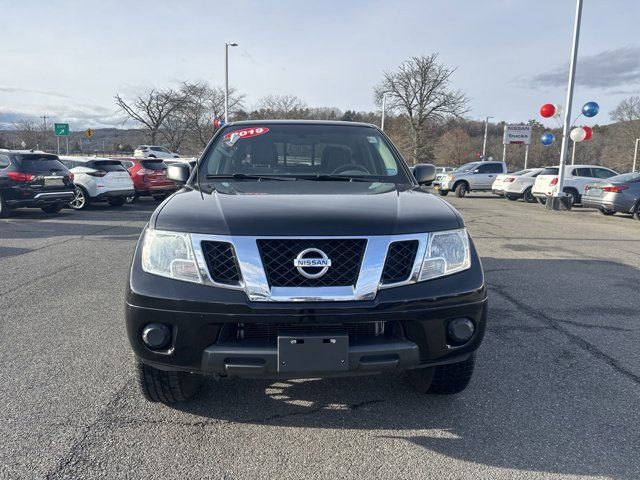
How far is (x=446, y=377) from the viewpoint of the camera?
2.92 meters

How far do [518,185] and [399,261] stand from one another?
Result: 19.9m

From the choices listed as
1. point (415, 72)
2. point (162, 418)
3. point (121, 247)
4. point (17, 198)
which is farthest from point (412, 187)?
point (415, 72)

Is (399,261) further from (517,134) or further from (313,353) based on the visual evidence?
(517,134)

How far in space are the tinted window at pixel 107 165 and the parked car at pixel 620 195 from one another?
1425 cm

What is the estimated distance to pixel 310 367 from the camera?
2334 millimetres

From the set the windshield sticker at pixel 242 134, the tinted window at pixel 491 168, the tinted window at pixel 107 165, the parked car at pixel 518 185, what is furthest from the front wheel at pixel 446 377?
the tinted window at pixel 491 168

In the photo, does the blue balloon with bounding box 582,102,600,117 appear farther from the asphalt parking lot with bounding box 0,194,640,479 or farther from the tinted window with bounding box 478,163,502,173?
the asphalt parking lot with bounding box 0,194,640,479

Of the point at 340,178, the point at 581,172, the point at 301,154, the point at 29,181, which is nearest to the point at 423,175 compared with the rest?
the point at 340,178

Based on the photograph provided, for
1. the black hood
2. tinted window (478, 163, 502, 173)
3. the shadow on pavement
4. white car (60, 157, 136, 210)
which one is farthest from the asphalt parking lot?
tinted window (478, 163, 502, 173)

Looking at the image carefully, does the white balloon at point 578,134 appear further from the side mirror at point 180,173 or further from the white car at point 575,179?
the side mirror at point 180,173

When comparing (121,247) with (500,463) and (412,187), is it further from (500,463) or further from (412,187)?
(500,463)

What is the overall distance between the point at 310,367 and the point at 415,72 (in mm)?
46595

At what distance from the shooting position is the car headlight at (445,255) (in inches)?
99.0

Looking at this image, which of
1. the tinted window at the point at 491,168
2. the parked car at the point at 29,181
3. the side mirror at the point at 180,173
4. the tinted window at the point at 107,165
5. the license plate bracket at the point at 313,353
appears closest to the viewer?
the license plate bracket at the point at 313,353
